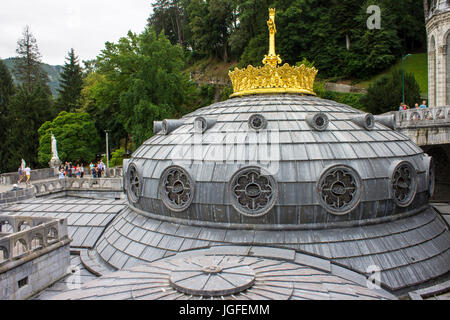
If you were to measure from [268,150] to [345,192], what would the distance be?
3.02 m

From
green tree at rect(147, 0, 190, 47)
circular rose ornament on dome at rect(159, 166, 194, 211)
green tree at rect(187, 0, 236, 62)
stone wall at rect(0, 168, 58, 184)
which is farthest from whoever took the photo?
green tree at rect(147, 0, 190, 47)

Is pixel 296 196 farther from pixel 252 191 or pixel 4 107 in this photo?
pixel 4 107

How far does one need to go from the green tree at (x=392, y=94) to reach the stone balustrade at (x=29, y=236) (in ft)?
137

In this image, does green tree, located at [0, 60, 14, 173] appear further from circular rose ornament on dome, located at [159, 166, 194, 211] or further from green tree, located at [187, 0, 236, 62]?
circular rose ornament on dome, located at [159, 166, 194, 211]

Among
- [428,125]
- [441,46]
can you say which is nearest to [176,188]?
[428,125]

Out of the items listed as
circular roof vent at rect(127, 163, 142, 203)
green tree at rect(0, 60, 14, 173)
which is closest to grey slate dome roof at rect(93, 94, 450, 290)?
circular roof vent at rect(127, 163, 142, 203)

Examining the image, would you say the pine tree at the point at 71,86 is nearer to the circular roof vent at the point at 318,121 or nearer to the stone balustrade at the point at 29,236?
the stone balustrade at the point at 29,236

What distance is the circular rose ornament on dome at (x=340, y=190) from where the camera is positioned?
1176 cm

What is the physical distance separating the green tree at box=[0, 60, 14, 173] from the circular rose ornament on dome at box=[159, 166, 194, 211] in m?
59.4

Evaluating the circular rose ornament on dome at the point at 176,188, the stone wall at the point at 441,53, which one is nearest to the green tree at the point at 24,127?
the circular rose ornament on dome at the point at 176,188

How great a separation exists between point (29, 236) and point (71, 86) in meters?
69.6

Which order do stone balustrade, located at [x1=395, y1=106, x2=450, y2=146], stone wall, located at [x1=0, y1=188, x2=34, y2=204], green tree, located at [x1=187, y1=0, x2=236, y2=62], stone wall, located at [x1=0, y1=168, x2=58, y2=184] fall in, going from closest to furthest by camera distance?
stone balustrade, located at [x1=395, y1=106, x2=450, y2=146] < stone wall, located at [x1=0, y1=188, x2=34, y2=204] < stone wall, located at [x1=0, y1=168, x2=58, y2=184] < green tree, located at [x1=187, y1=0, x2=236, y2=62]

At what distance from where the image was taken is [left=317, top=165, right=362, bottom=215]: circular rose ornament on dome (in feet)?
38.6
